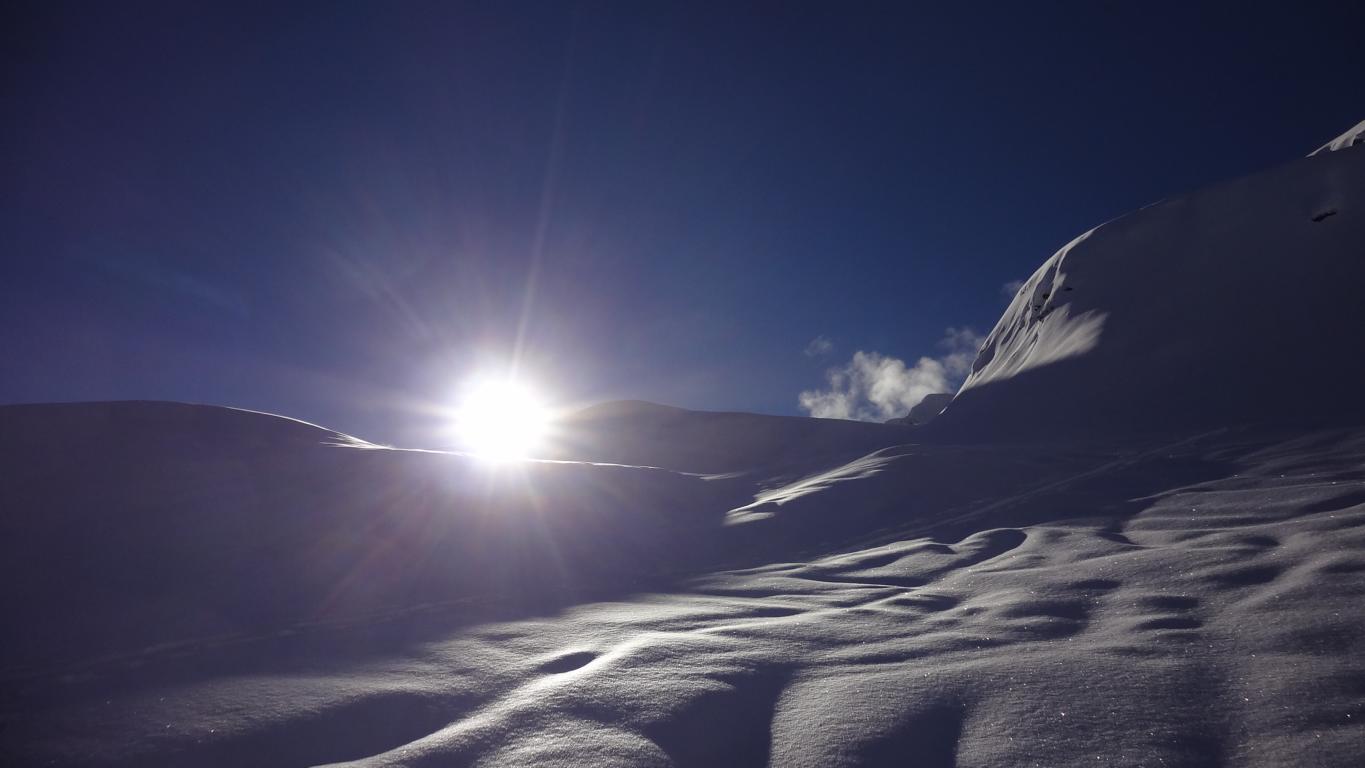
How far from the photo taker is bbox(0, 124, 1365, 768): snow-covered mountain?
12.2ft

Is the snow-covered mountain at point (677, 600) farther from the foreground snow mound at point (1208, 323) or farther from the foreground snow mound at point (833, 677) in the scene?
the foreground snow mound at point (1208, 323)

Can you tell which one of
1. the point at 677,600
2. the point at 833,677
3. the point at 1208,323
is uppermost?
the point at 1208,323

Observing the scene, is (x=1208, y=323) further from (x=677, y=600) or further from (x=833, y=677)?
(x=833, y=677)

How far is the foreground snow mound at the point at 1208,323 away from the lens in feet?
77.9

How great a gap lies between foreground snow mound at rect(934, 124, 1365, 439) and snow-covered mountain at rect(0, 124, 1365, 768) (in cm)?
117

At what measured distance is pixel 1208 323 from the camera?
1116 inches

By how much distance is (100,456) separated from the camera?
1216 centimetres

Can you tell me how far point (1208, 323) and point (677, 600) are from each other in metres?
31.2

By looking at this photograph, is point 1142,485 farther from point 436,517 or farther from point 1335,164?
point 1335,164

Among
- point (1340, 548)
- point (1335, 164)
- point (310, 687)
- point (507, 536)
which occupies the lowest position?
point (1340, 548)

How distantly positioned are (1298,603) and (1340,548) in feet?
7.04

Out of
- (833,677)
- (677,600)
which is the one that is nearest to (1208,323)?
(677,600)

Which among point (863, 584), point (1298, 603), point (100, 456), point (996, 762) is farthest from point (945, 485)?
point (100, 456)

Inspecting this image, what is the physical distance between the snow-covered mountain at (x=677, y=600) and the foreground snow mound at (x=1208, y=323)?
1167 mm
